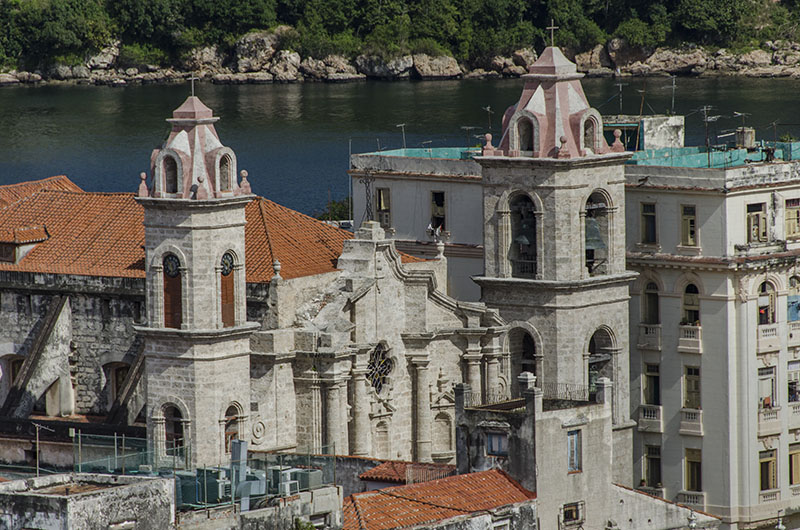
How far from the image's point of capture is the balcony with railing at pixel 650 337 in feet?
285

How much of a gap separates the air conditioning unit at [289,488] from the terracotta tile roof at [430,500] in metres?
1.38

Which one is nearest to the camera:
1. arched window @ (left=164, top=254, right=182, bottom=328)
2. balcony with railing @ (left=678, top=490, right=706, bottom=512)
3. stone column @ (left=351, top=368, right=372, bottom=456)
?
arched window @ (left=164, top=254, right=182, bottom=328)

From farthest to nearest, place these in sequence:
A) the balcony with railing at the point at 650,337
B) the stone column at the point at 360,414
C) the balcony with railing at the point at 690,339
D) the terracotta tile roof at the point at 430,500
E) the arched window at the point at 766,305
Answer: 1. the balcony with railing at the point at 650,337
2. the arched window at the point at 766,305
3. the balcony with railing at the point at 690,339
4. the stone column at the point at 360,414
5. the terracotta tile roof at the point at 430,500

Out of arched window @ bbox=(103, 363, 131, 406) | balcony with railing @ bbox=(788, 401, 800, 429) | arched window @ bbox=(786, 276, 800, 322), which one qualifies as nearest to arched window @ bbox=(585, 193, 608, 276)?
arched window @ bbox=(786, 276, 800, 322)

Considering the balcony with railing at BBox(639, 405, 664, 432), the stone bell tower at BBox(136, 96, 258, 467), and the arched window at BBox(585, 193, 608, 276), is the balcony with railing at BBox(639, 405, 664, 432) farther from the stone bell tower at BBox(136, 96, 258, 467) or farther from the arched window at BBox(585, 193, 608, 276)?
the stone bell tower at BBox(136, 96, 258, 467)

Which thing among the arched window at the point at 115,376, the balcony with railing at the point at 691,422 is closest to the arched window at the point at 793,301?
the balcony with railing at the point at 691,422

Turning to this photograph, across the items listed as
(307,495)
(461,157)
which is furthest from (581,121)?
(307,495)

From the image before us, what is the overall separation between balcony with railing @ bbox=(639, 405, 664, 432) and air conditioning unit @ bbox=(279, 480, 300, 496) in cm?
2522

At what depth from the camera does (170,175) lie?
75.2 metres

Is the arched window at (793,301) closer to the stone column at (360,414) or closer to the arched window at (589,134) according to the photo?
the arched window at (589,134)

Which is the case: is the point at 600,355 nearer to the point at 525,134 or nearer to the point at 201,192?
the point at 525,134

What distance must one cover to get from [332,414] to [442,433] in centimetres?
576

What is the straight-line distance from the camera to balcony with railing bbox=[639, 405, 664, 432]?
8694 centimetres

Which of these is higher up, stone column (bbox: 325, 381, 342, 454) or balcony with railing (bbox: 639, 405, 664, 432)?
stone column (bbox: 325, 381, 342, 454)
